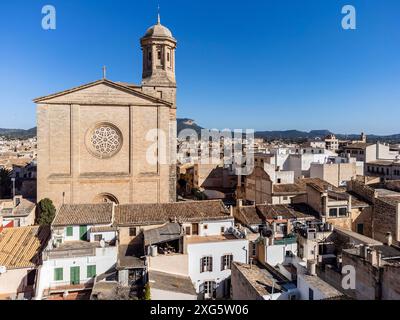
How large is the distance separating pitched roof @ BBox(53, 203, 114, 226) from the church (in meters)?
7.92

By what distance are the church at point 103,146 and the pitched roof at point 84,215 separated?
792cm

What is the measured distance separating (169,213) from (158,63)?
62.8ft

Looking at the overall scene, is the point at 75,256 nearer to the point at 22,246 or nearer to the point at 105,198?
the point at 22,246

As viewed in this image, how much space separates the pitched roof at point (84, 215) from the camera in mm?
19788

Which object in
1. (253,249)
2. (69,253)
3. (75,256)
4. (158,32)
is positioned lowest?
(253,249)

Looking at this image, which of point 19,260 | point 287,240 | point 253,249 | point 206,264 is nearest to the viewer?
point 19,260

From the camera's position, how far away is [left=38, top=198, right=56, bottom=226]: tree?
88.6ft

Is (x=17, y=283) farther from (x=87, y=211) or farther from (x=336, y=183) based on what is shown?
(x=336, y=183)

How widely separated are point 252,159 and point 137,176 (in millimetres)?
22463

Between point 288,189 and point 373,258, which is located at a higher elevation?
point 288,189

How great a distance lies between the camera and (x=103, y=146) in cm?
3072

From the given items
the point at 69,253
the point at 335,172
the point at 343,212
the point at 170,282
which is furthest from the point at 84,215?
the point at 335,172

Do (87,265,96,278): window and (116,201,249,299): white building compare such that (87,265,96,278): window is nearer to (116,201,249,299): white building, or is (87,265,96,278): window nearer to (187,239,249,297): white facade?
(116,201,249,299): white building
